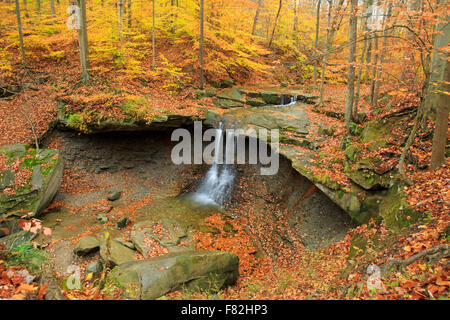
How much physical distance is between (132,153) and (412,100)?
13232mm

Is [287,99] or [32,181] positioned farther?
[287,99]

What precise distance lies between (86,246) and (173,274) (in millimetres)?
3391

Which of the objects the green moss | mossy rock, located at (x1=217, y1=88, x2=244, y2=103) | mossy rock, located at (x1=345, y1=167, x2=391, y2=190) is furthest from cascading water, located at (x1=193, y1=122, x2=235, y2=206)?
the green moss

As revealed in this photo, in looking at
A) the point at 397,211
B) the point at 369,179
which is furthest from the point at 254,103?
the point at 397,211

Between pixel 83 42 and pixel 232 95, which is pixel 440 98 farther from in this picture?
pixel 83 42

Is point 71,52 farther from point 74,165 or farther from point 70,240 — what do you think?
point 70,240

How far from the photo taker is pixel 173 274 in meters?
5.81

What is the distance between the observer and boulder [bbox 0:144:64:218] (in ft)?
28.1

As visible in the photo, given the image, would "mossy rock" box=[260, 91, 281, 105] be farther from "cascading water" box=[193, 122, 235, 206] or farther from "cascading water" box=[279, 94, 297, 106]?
"cascading water" box=[193, 122, 235, 206]

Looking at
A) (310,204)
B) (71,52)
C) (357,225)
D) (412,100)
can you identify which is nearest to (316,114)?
(412,100)

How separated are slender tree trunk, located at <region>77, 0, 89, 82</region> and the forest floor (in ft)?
1.99

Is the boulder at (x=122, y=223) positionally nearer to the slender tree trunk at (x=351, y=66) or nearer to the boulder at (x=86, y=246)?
the boulder at (x=86, y=246)

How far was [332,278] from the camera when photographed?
5.52m

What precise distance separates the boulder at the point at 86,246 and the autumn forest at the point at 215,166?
6cm
